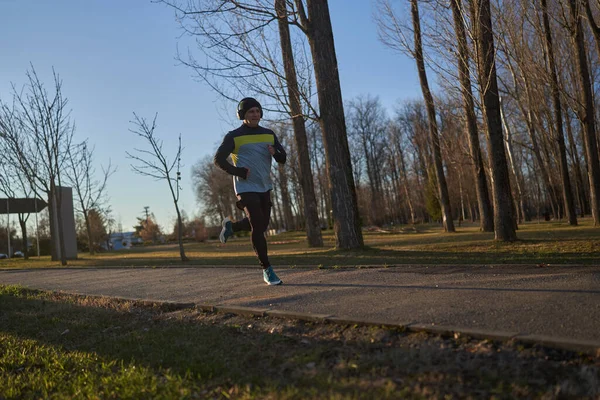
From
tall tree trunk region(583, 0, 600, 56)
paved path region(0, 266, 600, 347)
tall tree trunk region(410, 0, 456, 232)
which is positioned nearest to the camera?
paved path region(0, 266, 600, 347)

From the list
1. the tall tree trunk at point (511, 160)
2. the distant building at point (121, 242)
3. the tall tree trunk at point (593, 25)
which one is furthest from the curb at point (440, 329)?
the distant building at point (121, 242)

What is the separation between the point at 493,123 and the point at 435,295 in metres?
8.52

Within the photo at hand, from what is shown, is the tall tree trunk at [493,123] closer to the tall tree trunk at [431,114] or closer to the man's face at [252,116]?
the tall tree trunk at [431,114]

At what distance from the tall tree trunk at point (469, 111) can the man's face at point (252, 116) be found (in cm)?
850

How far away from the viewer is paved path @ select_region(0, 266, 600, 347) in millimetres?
3420

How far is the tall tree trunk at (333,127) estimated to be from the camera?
38.9ft

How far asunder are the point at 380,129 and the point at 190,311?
57981 millimetres

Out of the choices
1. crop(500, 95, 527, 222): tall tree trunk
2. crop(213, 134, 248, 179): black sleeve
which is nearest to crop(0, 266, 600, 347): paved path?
crop(213, 134, 248, 179): black sleeve

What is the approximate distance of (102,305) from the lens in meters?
6.35

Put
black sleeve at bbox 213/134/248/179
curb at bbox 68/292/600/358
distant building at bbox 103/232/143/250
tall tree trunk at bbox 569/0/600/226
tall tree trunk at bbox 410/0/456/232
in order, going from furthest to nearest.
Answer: distant building at bbox 103/232/143/250 < tall tree trunk at bbox 410/0/456/232 < tall tree trunk at bbox 569/0/600/226 < black sleeve at bbox 213/134/248/179 < curb at bbox 68/292/600/358

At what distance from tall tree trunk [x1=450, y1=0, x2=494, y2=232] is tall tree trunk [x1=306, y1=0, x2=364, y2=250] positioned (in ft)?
11.4

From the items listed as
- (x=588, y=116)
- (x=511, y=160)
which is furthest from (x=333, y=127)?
(x=511, y=160)

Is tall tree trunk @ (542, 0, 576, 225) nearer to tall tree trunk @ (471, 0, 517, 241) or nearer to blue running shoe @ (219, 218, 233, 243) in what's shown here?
tall tree trunk @ (471, 0, 517, 241)

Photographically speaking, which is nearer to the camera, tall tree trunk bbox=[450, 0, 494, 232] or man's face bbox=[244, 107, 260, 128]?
man's face bbox=[244, 107, 260, 128]
